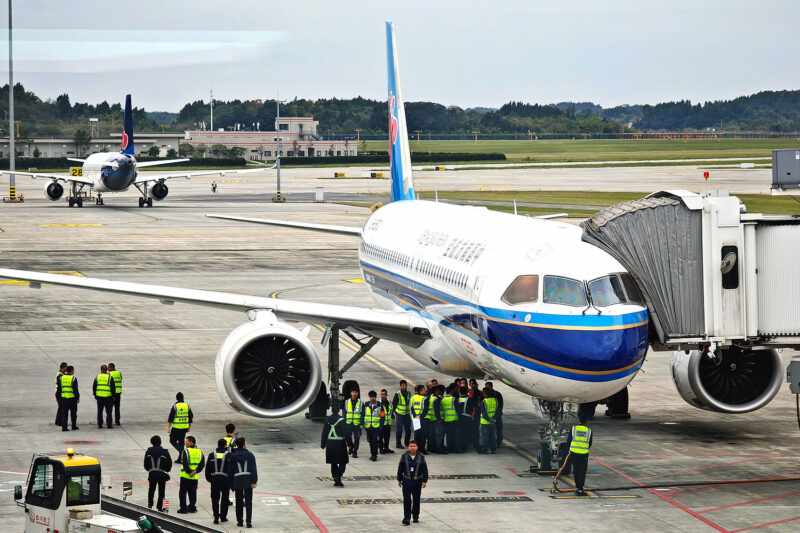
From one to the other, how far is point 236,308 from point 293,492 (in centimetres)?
716

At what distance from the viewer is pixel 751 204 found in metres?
91.5

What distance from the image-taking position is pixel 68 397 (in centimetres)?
2822

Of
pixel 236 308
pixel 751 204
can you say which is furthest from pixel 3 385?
pixel 751 204

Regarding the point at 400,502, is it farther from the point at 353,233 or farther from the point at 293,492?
the point at 353,233

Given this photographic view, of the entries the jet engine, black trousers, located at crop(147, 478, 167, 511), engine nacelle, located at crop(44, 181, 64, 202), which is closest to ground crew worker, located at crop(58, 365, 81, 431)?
black trousers, located at crop(147, 478, 167, 511)

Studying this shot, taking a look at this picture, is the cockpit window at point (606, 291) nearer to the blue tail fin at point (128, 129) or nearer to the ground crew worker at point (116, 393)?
the ground crew worker at point (116, 393)

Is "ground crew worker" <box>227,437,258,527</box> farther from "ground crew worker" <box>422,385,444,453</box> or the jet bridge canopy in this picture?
the jet bridge canopy

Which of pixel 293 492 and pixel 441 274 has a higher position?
pixel 441 274

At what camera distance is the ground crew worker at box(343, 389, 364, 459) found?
26312mm

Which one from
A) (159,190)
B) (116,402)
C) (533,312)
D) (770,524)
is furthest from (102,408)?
(159,190)

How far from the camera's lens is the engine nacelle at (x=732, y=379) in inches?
1105

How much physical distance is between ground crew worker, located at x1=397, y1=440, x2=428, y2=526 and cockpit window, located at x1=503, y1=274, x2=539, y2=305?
3.49 meters

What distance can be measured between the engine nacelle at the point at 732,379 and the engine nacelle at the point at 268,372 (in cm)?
815

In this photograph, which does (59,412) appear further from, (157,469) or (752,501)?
(752,501)
